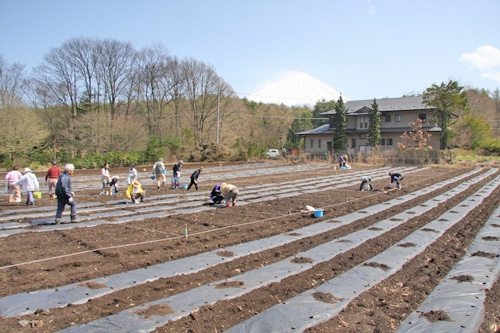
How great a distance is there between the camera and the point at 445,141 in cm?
3769

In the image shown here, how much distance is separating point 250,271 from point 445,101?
3727 centimetres

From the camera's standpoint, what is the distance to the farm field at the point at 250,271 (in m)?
4.14

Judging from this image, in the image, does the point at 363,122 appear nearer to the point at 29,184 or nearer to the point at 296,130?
the point at 296,130

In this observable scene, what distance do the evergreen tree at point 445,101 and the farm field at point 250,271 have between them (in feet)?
95.8

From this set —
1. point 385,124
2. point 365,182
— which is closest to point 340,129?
point 385,124

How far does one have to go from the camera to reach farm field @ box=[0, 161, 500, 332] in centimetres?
414

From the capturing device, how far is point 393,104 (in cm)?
4356

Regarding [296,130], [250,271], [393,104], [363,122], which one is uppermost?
[393,104]

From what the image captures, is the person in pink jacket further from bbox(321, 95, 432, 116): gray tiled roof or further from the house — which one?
bbox(321, 95, 432, 116): gray tiled roof

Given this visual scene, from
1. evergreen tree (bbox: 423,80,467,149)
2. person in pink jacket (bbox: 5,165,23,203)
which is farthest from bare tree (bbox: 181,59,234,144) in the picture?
person in pink jacket (bbox: 5,165,23,203)

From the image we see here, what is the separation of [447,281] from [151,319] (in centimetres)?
393

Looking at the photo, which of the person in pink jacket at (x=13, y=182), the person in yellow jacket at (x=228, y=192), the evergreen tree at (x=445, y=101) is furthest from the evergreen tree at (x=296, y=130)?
the person in pink jacket at (x=13, y=182)

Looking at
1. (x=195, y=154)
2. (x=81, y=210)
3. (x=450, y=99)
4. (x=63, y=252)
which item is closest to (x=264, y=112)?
(x=195, y=154)

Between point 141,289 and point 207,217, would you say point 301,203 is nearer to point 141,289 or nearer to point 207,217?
point 207,217
